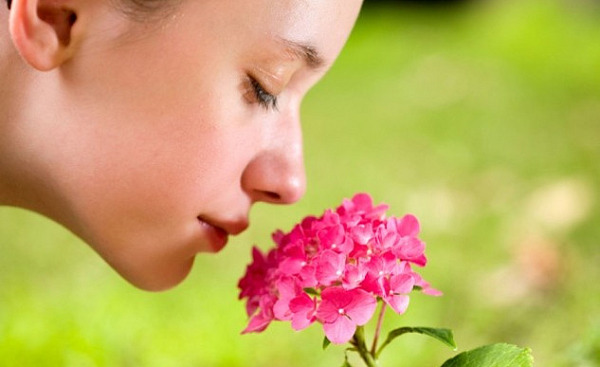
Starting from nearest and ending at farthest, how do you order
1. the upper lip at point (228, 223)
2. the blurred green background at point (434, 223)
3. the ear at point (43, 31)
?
the ear at point (43, 31) → the upper lip at point (228, 223) → the blurred green background at point (434, 223)

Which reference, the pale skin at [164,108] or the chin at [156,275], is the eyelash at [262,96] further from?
the chin at [156,275]

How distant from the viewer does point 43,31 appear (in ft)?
3.92

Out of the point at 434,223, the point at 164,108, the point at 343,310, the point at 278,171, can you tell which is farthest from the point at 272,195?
the point at 434,223

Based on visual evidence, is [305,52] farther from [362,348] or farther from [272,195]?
[362,348]

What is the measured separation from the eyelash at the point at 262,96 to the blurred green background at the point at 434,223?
52cm

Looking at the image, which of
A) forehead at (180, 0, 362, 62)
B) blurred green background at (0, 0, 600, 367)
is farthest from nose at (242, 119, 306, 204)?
blurred green background at (0, 0, 600, 367)

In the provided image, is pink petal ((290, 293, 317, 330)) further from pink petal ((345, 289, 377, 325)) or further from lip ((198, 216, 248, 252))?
lip ((198, 216, 248, 252))

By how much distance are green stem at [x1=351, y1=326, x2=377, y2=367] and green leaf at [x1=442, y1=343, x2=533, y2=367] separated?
84mm

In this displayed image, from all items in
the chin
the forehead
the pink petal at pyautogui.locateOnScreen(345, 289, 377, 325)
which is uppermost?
the forehead

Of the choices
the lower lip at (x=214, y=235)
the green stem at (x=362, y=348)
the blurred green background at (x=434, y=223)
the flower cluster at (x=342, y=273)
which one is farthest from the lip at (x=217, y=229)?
the blurred green background at (x=434, y=223)

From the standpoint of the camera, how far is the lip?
50.8 inches

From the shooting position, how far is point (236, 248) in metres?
2.75

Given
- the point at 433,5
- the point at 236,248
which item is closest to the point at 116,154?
the point at 236,248

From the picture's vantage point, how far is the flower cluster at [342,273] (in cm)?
102
